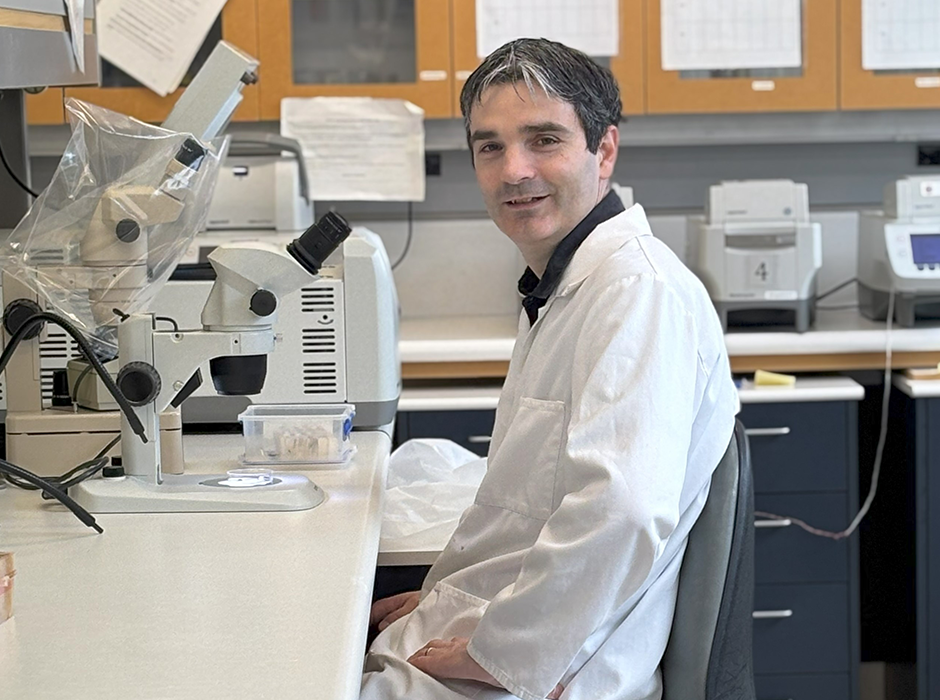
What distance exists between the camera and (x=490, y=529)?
1.49 m

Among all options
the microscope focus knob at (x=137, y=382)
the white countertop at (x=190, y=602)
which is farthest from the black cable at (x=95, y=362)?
the white countertop at (x=190, y=602)

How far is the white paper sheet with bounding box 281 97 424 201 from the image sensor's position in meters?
3.04

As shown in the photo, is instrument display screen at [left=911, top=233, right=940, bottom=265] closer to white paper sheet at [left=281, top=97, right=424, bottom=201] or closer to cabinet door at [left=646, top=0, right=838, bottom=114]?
cabinet door at [left=646, top=0, right=838, bottom=114]

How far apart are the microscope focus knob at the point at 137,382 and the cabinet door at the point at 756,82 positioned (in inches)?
69.5

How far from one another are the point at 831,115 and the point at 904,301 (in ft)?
1.94

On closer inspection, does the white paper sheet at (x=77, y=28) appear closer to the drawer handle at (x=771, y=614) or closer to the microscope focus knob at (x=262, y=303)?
the microscope focus knob at (x=262, y=303)

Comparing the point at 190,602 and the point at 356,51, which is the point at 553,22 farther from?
the point at 190,602

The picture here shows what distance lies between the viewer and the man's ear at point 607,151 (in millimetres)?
1570

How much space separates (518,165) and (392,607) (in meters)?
0.61

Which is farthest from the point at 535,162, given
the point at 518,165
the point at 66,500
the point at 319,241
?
the point at 66,500

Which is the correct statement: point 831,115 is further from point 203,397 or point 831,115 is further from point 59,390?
point 59,390

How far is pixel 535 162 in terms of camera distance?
1.53 m

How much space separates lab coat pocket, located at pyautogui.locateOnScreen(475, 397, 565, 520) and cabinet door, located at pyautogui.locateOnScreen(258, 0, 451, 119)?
1.66 metres

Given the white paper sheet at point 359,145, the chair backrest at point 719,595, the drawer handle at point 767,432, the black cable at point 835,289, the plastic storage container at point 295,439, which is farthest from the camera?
the black cable at point 835,289
